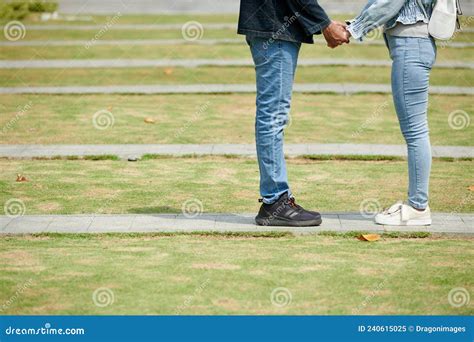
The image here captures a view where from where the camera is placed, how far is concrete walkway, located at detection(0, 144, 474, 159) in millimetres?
10547

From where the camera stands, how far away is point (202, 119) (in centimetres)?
1257

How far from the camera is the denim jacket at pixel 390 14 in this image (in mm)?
7504

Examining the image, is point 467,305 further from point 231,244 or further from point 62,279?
point 62,279

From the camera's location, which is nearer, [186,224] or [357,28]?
[357,28]

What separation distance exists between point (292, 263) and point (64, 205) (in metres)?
2.42

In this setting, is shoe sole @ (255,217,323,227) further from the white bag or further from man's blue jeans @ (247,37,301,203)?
the white bag

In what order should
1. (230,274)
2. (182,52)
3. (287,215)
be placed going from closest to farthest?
(230,274)
(287,215)
(182,52)

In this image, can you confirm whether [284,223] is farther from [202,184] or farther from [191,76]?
[191,76]

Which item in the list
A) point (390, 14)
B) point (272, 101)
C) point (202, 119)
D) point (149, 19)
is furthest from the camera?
point (149, 19)

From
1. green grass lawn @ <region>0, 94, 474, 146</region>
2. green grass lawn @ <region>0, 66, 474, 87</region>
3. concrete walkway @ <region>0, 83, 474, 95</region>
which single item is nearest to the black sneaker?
green grass lawn @ <region>0, 94, 474, 146</region>

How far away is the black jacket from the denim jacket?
0.25 m

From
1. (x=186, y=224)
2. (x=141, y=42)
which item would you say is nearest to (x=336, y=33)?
(x=186, y=224)

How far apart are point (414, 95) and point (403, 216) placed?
85cm

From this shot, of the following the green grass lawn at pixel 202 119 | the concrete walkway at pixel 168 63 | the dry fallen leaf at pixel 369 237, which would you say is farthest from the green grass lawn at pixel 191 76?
the dry fallen leaf at pixel 369 237
